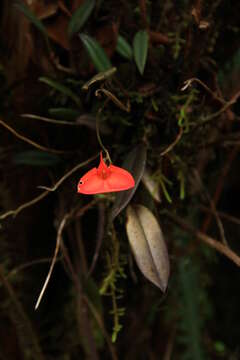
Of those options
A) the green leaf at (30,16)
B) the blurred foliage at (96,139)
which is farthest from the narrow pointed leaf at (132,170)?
the green leaf at (30,16)

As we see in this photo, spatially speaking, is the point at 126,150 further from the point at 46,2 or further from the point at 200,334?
the point at 200,334

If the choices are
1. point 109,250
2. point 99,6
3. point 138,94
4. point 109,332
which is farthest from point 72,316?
point 99,6

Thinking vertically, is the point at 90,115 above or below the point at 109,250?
above

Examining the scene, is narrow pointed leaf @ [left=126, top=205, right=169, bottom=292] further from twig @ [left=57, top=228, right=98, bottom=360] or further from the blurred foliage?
twig @ [left=57, top=228, right=98, bottom=360]

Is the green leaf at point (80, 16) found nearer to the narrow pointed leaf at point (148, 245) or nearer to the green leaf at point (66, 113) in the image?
the green leaf at point (66, 113)

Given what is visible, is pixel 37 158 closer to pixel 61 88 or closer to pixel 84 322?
pixel 61 88

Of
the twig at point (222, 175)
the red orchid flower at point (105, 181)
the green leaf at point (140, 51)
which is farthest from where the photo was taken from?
the twig at point (222, 175)
